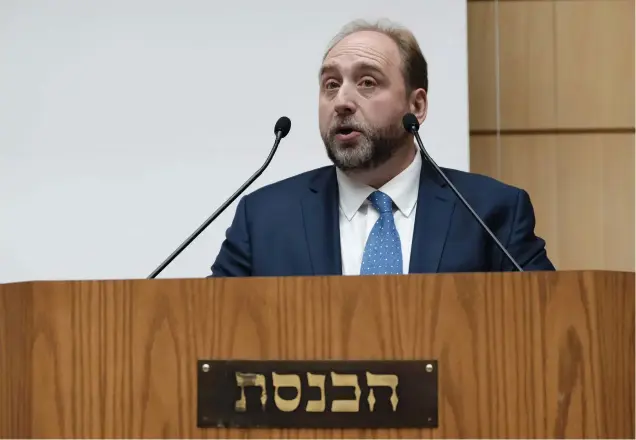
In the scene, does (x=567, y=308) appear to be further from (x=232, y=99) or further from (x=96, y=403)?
(x=232, y=99)

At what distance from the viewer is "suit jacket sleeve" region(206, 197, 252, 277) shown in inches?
76.7

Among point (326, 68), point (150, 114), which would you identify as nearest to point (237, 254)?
point (326, 68)

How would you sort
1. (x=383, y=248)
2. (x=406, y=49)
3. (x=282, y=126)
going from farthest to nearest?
(x=406, y=49)
(x=383, y=248)
(x=282, y=126)

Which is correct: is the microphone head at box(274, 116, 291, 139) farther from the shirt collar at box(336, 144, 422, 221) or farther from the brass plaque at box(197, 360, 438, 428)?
the brass plaque at box(197, 360, 438, 428)

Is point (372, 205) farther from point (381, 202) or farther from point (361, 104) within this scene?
point (361, 104)

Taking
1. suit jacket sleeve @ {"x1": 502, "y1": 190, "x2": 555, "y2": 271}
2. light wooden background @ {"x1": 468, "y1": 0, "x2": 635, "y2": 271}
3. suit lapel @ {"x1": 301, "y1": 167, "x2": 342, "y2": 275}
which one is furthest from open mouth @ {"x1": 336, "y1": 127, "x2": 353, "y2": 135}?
light wooden background @ {"x1": 468, "y1": 0, "x2": 635, "y2": 271}

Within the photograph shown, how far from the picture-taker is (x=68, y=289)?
53.9 inches

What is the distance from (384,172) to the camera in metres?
2.04

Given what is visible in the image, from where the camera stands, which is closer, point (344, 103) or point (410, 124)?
point (410, 124)

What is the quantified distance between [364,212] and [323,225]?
0.34 ft

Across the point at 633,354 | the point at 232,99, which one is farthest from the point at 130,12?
the point at 633,354

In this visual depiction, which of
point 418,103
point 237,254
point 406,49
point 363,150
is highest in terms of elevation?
point 406,49

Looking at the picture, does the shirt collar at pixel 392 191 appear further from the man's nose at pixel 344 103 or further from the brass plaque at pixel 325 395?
the brass plaque at pixel 325 395

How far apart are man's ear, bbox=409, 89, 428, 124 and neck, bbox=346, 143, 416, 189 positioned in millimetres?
134
